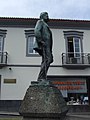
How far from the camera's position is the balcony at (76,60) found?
56.1ft

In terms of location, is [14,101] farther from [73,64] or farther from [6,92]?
[73,64]

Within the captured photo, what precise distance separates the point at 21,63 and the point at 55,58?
2.83 metres

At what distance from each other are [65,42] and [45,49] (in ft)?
39.6

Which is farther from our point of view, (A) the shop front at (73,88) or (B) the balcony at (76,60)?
(A) the shop front at (73,88)

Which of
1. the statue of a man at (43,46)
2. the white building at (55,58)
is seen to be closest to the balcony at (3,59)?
the white building at (55,58)

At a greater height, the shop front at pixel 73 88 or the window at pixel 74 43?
the window at pixel 74 43

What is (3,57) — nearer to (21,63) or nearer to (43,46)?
(21,63)

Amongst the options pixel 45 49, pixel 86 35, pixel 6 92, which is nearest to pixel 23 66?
pixel 6 92

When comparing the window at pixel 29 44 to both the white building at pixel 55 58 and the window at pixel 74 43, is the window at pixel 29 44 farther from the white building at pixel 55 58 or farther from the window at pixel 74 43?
the window at pixel 74 43

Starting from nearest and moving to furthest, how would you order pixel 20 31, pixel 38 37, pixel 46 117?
pixel 46 117
pixel 38 37
pixel 20 31

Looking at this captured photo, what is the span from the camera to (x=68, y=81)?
17844mm

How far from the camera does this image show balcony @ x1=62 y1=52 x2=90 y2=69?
17.1 meters

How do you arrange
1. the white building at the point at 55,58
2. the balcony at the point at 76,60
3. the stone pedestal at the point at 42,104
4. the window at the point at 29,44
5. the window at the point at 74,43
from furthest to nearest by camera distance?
the window at the point at 74,43
the window at the point at 29,44
the balcony at the point at 76,60
the white building at the point at 55,58
the stone pedestal at the point at 42,104

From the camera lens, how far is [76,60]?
17.5 m
